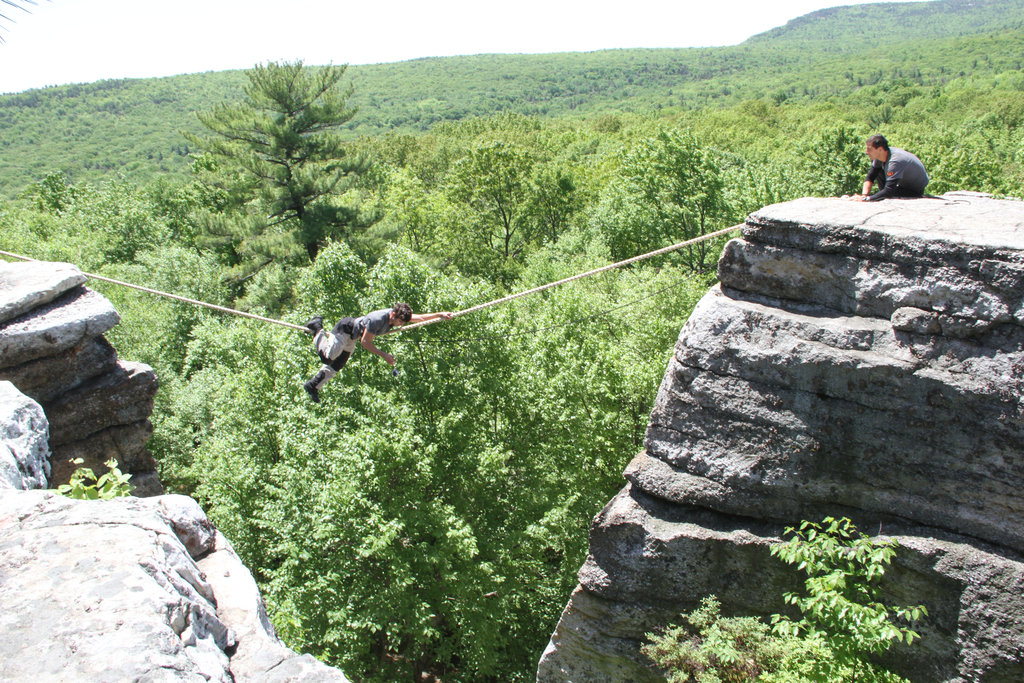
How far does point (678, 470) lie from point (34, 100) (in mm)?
186866

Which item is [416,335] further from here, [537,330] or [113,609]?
[113,609]

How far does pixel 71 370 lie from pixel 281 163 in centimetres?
1928

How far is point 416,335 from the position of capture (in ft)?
53.0

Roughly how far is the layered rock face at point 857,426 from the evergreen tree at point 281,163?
21.3 meters

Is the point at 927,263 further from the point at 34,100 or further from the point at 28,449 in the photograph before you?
the point at 34,100

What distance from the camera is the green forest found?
13875 millimetres

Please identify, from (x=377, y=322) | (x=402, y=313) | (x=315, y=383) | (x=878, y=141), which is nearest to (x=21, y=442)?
(x=315, y=383)

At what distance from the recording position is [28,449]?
24.1 ft

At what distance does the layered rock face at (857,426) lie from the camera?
8203 mm

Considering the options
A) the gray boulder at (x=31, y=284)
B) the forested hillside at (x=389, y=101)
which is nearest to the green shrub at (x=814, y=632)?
the gray boulder at (x=31, y=284)

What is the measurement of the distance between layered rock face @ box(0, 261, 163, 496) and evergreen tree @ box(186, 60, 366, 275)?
15396 mm

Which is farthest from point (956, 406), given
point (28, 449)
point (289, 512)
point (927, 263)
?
point (289, 512)

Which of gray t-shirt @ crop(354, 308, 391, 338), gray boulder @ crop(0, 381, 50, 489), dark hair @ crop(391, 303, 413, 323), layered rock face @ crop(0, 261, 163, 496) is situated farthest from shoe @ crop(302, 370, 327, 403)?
gray boulder @ crop(0, 381, 50, 489)

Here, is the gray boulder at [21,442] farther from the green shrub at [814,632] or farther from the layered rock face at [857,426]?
the green shrub at [814,632]
